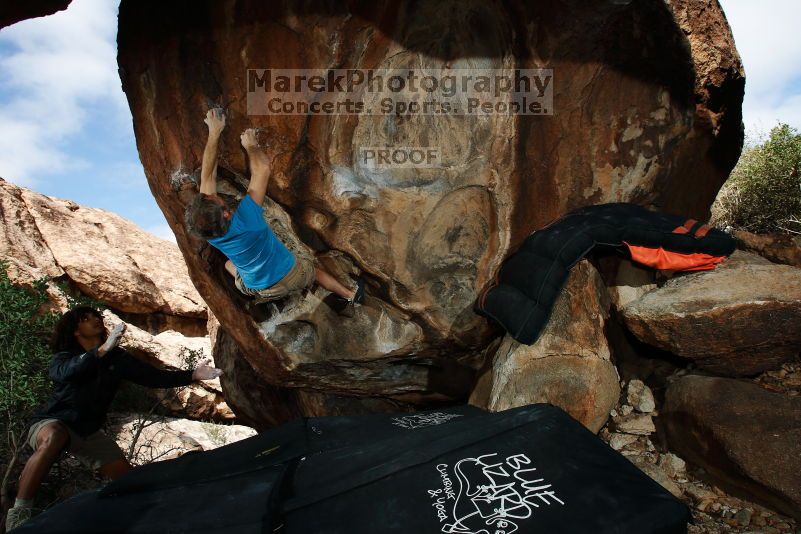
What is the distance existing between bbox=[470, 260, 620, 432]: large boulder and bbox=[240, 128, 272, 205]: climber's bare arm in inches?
105

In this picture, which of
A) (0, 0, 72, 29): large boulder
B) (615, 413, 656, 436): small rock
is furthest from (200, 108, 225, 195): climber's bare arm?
(615, 413, 656, 436): small rock

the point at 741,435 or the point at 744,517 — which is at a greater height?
the point at 741,435

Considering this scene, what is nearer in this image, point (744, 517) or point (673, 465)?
point (744, 517)

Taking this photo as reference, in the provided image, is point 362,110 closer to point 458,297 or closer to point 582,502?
point 458,297

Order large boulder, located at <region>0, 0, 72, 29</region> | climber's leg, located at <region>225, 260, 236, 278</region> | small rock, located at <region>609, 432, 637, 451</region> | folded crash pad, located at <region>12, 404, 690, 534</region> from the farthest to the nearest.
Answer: climber's leg, located at <region>225, 260, 236, 278</region>
small rock, located at <region>609, 432, 637, 451</region>
large boulder, located at <region>0, 0, 72, 29</region>
folded crash pad, located at <region>12, 404, 690, 534</region>

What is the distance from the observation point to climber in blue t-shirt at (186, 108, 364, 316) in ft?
14.3

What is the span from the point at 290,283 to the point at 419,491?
3.28 meters

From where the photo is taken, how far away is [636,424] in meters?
4.30

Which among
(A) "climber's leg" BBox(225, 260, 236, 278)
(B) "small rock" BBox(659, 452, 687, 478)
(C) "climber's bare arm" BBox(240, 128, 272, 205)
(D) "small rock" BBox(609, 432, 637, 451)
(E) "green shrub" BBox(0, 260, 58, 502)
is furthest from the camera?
(E) "green shrub" BBox(0, 260, 58, 502)

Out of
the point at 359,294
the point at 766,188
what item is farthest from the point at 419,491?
the point at 766,188

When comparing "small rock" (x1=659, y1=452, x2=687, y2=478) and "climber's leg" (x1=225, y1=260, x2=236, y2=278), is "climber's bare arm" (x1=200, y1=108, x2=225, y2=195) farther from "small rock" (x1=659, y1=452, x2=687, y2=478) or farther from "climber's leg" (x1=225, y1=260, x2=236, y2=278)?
"small rock" (x1=659, y1=452, x2=687, y2=478)

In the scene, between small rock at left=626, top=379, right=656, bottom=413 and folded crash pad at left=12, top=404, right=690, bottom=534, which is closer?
folded crash pad at left=12, top=404, right=690, bottom=534

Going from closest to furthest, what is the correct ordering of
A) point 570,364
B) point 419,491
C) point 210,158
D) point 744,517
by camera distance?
1. point 419,491
2. point 744,517
3. point 210,158
4. point 570,364

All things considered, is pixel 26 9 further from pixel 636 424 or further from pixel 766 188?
pixel 766 188
